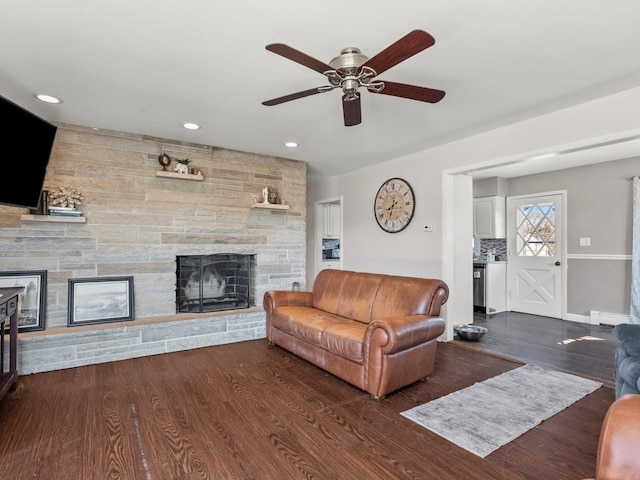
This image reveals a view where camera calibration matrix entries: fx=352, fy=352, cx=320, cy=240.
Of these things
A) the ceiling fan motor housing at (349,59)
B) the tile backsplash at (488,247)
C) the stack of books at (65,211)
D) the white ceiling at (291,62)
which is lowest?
the tile backsplash at (488,247)

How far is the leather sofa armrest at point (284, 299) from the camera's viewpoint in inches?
158

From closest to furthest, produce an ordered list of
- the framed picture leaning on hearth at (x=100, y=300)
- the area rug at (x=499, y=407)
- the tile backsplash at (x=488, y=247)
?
the area rug at (x=499, y=407) → the framed picture leaning on hearth at (x=100, y=300) → the tile backsplash at (x=488, y=247)

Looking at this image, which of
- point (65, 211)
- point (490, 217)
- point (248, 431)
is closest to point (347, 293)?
point (248, 431)

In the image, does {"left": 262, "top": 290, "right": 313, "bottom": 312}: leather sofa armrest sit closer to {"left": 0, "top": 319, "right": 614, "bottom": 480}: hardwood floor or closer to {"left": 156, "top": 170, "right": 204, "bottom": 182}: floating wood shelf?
{"left": 0, "top": 319, "right": 614, "bottom": 480}: hardwood floor

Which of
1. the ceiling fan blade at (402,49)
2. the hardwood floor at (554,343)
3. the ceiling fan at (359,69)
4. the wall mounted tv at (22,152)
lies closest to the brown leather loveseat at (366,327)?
the hardwood floor at (554,343)

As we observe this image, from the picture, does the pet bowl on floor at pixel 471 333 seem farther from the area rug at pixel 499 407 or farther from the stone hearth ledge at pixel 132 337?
the stone hearth ledge at pixel 132 337

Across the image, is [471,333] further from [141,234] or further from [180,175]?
[141,234]

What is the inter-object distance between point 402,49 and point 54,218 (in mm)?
3414

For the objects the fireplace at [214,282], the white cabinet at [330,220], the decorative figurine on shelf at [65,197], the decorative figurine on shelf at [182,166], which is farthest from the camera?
the white cabinet at [330,220]

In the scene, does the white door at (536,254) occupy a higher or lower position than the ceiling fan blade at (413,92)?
lower

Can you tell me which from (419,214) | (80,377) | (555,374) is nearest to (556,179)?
(419,214)

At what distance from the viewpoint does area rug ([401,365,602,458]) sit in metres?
2.13

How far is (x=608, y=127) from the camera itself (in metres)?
2.77

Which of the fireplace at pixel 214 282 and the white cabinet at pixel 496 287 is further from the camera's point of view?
the white cabinet at pixel 496 287
